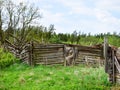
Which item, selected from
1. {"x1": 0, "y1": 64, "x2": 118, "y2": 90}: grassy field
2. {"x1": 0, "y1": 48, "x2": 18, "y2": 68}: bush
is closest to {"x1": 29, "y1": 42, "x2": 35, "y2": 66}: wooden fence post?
{"x1": 0, "y1": 48, "x2": 18, "y2": 68}: bush

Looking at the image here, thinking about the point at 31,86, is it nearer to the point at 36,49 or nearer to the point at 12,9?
the point at 36,49

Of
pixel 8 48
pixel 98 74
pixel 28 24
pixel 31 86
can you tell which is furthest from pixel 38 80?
pixel 28 24

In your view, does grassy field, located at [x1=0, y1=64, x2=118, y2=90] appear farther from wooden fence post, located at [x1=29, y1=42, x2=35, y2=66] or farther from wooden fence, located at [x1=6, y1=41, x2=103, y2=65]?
wooden fence, located at [x1=6, y1=41, x2=103, y2=65]

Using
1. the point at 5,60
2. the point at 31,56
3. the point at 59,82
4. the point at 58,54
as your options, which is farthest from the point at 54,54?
the point at 59,82

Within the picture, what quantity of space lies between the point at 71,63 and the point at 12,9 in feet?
64.2

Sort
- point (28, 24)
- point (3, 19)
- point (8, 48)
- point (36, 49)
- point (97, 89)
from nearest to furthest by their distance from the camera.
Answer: point (97, 89) → point (36, 49) → point (8, 48) → point (3, 19) → point (28, 24)

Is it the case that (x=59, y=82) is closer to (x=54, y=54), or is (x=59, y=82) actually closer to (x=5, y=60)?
(x=5, y=60)

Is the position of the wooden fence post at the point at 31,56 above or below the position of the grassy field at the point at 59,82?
above

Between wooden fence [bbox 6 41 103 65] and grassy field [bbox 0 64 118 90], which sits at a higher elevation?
wooden fence [bbox 6 41 103 65]

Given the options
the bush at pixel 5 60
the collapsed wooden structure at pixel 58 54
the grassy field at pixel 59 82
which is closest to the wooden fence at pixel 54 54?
the collapsed wooden structure at pixel 58 54

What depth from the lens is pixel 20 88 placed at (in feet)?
40.4

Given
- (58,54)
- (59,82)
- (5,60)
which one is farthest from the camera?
(58,54)

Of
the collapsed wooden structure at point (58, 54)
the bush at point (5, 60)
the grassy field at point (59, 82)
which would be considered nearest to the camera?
the grassy field at point (59, 82)

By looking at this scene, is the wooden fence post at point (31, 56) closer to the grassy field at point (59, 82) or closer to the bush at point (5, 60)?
the bush at point (5, 60)
